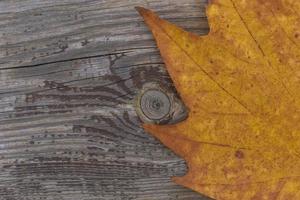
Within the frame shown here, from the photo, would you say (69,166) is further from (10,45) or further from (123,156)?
(10,45)

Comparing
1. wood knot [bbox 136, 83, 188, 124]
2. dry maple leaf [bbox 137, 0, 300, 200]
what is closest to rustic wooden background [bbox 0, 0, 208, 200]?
wood knot [bbox 136, 83, 188, 124]

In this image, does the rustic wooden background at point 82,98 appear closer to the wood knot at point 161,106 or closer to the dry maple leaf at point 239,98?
the wood knot at point 161,106

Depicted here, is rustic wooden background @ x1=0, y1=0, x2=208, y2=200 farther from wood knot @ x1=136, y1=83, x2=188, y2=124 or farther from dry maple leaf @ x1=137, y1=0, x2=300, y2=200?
dry maple leaf @ x1=137, y1=0, x2=300, y2=200

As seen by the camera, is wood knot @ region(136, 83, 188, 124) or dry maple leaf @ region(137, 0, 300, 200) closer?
dry maple leaf @ region(137, 0, 300, 200)

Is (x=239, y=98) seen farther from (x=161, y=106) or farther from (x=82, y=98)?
(x=82, y=98)

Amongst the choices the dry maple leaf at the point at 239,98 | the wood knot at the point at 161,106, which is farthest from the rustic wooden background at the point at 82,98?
the dry maple leaf at the point at 239,98
